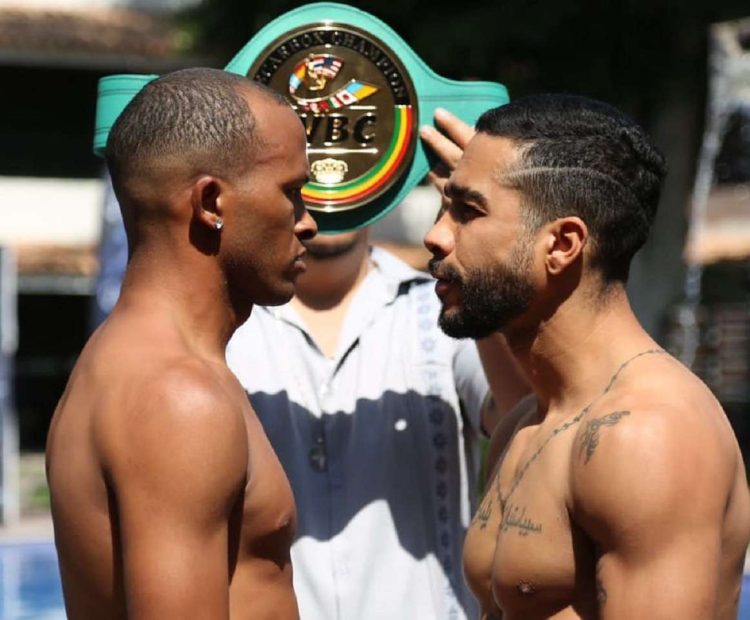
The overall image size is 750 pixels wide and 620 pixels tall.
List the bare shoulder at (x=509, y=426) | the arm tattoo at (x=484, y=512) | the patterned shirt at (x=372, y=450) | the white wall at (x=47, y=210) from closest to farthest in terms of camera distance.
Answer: the arm tattoo at (x=484, y=512) < the bare shoulder at (x=509, y=426) < the patterned shirt at (x=372, y=450) < the white wall at (x=47, y=210)

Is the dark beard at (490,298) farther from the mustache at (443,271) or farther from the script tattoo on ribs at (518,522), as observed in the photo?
the script tattoo on ribs at (518,522)

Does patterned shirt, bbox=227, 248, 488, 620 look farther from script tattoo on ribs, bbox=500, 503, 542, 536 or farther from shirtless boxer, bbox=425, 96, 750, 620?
script tattoo on ribs, bbox=500, 503, 542, 536

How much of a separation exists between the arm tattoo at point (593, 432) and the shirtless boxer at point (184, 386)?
504 mm

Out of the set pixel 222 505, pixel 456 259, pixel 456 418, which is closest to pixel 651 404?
pixel 456 259

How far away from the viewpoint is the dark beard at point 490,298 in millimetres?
2748

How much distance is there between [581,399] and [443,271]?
0.37 meters

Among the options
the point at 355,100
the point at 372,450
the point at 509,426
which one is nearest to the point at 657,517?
the point at 509,426

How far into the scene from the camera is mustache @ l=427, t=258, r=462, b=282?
111 inches

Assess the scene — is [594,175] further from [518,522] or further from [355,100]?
[355,100]

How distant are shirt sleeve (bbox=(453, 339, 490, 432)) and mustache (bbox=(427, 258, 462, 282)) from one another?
2.37ft

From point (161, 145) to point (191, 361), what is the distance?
377mm

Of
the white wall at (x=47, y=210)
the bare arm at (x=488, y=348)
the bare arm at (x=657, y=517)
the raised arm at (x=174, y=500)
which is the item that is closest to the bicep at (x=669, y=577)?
the bare arm at (x=657, y=517)

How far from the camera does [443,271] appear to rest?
112 inches

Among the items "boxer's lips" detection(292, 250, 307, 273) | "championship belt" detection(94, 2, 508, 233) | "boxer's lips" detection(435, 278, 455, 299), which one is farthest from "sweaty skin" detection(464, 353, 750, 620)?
"championship belt" detection(94, 2, 508, 233)
